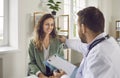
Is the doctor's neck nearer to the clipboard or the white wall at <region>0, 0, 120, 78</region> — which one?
the clipboard

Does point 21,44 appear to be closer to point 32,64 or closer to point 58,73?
point 32,64

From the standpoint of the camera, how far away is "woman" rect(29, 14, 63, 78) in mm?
2053

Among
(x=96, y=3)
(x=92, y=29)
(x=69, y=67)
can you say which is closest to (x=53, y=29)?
(x=69, y=67)

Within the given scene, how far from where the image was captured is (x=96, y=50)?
1237 mm

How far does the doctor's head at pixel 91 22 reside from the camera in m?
1.32

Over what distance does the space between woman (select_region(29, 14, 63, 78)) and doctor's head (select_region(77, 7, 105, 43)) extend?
0.79 metres

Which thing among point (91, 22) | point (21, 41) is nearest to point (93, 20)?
point (91, 22)

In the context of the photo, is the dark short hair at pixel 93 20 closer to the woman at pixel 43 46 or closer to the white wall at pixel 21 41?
the woman at pixel 43 46

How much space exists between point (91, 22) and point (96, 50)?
0.64 ft

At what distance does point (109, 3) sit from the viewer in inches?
243

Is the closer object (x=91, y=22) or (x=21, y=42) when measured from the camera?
(x=91, y=22)

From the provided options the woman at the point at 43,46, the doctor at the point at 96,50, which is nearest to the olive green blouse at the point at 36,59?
the woman at the point at 43,46

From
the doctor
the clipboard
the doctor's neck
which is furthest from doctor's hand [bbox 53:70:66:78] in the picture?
the doctor's neck

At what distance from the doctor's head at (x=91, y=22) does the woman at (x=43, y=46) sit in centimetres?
79
